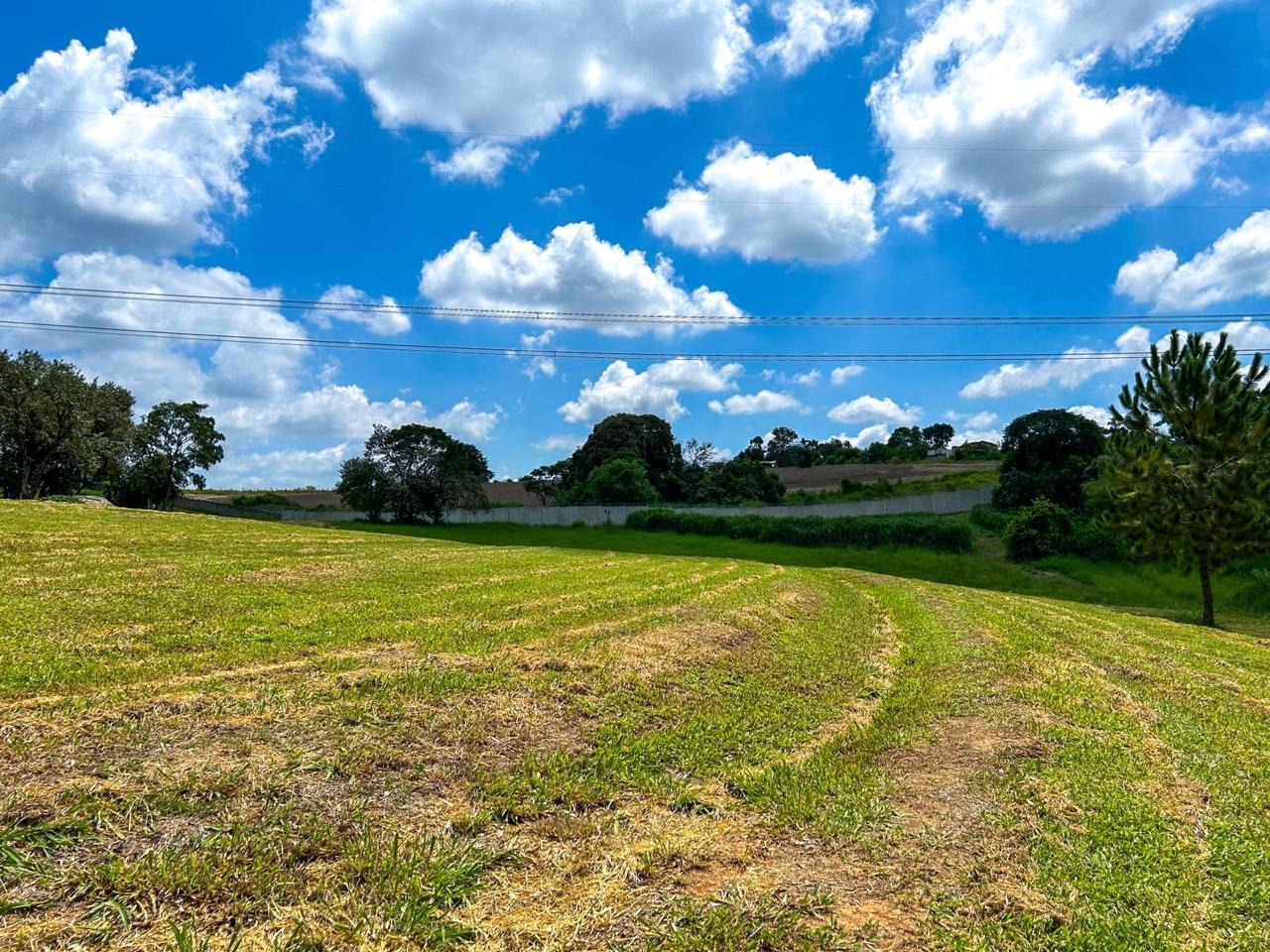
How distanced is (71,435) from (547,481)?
1844 inches

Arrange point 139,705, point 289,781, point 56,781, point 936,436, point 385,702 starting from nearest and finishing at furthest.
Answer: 1. point 56,781
2. point 289,781
3. point 139,705
4. point 385,702
5. point 936,436

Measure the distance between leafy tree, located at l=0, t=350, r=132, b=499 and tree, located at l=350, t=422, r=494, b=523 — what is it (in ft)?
47.0

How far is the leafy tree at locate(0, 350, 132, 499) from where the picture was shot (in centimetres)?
3130

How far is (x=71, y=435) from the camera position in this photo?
3309cm

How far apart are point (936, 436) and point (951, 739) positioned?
463ft

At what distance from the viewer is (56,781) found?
319 cm

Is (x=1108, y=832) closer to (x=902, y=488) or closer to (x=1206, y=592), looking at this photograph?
(x=1206, y=592)

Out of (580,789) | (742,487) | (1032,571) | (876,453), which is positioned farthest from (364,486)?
(876,453)

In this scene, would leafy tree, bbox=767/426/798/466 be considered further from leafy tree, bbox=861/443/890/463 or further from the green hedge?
the green hedge

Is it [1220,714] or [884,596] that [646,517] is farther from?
[1220,714]

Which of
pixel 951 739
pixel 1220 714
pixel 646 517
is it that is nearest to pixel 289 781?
pixel 951 739

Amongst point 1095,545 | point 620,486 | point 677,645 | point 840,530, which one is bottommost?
point 1095,545

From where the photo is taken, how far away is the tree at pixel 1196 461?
1709 cm

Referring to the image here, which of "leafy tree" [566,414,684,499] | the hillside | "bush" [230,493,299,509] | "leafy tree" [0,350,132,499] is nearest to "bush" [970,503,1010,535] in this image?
the hillside
